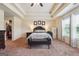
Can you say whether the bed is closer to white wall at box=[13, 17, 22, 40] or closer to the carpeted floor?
the carpeted floor

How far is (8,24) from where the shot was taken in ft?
38.4

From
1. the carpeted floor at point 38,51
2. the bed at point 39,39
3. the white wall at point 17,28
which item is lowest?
the carpeted floor at point 38,51

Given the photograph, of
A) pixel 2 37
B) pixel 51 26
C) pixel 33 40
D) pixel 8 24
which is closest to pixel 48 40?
pixel 33 40

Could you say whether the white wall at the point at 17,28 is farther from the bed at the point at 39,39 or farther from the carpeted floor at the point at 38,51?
the carpeted floor at the point at 38,51

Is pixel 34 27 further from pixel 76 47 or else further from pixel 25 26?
pixel 76 47

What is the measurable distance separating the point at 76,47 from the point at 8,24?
7.11 m

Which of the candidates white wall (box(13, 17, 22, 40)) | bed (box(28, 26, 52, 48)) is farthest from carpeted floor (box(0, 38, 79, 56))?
white wall (box(13, 17, 22, 40))

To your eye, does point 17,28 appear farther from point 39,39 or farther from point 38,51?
point 38,51

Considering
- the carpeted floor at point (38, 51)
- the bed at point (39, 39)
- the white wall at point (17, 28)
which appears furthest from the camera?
the white wall at point (17, 28)

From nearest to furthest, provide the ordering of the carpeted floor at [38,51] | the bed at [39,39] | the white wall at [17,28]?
1. the carpeted floor at [38,51]
2. the bed at [39,39]
3. the white wall at [17,28]

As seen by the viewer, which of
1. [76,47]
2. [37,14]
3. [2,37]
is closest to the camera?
[2,37]

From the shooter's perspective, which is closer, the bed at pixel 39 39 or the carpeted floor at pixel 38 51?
the carpeted floor at pixel 38 51

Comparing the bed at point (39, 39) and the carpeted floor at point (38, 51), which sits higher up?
the bed at point (39, 39)

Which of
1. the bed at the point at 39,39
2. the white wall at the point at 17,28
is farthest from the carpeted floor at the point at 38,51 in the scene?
the white wall at the point at 17,28
